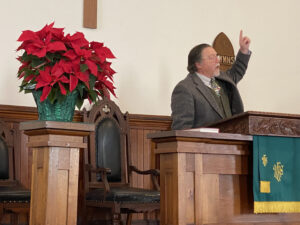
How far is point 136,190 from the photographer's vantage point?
4.00 meters

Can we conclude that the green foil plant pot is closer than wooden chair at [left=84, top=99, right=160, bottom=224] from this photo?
Yes

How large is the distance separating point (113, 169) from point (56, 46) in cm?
191

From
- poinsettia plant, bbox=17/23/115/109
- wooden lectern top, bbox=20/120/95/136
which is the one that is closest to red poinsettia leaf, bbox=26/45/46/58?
poinsettia plant, bbox=17/23/115/109

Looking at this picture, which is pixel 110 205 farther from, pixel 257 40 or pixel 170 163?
pixel 257 40

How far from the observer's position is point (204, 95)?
3.73 m

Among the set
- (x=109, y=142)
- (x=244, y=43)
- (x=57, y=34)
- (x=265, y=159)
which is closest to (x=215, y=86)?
(x=244, y=43)

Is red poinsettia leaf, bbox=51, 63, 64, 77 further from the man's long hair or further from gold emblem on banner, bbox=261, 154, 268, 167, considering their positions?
the man's long hair

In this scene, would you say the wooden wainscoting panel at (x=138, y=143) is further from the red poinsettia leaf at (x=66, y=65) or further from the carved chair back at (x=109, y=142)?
the red poinsettia leaf at (x=66, y=65)

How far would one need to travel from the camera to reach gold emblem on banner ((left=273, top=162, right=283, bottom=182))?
282 cm

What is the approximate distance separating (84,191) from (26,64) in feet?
5.49

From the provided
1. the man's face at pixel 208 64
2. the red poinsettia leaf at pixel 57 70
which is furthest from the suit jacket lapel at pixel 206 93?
the red poinsettia leaf at pixel 57 70

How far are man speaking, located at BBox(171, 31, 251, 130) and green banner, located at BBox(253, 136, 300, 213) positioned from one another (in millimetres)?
867

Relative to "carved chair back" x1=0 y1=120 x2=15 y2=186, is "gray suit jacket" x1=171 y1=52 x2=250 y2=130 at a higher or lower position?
higher

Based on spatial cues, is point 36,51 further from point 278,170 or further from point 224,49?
point 224,49
